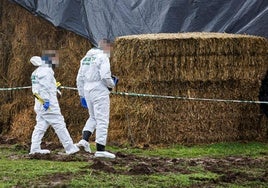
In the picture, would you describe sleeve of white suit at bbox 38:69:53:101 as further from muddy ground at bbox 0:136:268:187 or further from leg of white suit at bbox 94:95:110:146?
muddy ground at bbox 0:136:268:187

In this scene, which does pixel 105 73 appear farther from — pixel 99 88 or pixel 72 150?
pixel 72 150

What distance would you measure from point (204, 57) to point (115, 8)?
279cm

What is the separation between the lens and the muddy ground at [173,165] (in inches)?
328

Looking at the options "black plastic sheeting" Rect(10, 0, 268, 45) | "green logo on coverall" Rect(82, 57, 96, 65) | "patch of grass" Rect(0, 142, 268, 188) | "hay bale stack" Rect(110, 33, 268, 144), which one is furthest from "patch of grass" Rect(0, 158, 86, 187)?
"black plastic sheeting" Rect(10, 0, 268, 45)

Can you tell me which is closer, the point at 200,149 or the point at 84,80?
the point at 84,80

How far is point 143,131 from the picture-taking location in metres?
12.3

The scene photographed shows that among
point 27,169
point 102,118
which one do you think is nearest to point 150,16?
point 102,118

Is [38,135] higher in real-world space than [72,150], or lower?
higher

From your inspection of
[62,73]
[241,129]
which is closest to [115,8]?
[62,73]

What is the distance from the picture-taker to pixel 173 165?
9.65 metres

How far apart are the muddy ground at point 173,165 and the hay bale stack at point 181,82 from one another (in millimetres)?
1424

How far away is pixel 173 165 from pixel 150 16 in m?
5.51

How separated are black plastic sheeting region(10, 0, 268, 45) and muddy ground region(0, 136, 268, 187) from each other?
3.10 meters

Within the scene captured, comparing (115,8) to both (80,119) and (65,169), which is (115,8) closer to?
(80,119)
